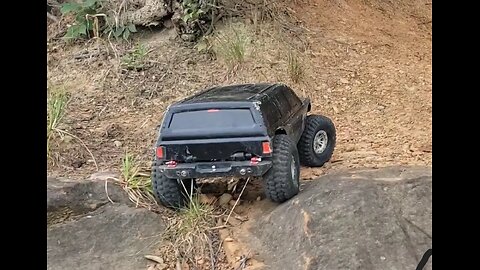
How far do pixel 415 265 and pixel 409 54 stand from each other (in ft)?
15.4

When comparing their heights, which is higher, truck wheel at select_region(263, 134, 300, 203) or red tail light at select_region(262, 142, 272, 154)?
red tail light at select_region(262, 142, 272, 154)

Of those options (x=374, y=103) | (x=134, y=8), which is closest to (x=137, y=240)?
(x=374, y=103)

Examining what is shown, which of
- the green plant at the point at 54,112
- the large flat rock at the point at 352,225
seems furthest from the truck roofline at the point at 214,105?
the green plant at the point at 54,112

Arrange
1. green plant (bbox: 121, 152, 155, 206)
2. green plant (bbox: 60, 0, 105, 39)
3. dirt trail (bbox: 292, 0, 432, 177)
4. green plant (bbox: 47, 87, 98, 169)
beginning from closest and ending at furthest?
green plant (bbox: 121, 152, 155, 206), green plant (bbox: 47, 87, 98, 169), dirt trail (bbox: 292, 0, 432, 177), green plant (bbox: 60, 0, 105, 39)

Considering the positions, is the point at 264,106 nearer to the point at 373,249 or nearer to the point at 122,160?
the point at 373,249

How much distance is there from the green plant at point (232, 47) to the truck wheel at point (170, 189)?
273 cm

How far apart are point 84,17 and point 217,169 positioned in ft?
14.3

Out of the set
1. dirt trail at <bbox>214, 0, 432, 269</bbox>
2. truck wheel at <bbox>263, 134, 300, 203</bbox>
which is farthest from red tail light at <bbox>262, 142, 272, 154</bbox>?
dirt trail at <bbox>214, 0, 432, 269</bbox>

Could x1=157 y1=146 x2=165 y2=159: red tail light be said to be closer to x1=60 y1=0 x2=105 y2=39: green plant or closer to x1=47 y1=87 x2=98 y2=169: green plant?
x1=47 y1=87 x2=98 y2=169: green plant

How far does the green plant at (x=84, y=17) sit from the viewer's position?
818cm

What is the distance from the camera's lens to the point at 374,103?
7469 mm

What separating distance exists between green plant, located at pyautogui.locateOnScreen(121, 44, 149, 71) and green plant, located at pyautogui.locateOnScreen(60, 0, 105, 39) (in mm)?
629

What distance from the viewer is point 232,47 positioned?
25.0 ft

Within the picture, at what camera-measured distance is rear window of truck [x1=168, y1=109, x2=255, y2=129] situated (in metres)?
4.86
